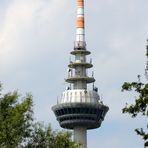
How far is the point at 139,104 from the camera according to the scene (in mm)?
48312

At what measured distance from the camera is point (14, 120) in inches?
2906

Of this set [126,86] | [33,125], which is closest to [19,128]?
[33,125]

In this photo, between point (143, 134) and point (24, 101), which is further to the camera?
point (24, 101)

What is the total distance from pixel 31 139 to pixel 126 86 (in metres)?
28.3

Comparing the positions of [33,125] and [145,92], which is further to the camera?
[33,125]

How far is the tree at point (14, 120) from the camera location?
240ft

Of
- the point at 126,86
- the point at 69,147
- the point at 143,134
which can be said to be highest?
the point at 69,147

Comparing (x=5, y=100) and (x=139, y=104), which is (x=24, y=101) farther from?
(x=139, y=104)

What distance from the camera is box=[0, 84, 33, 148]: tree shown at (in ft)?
240

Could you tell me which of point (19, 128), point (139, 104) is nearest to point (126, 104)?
point (139, 104)

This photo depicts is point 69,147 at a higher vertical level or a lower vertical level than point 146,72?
higher

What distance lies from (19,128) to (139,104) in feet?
92.1

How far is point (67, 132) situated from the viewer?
77.6 metres

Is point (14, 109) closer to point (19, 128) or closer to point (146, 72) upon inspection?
point (19, 128)
